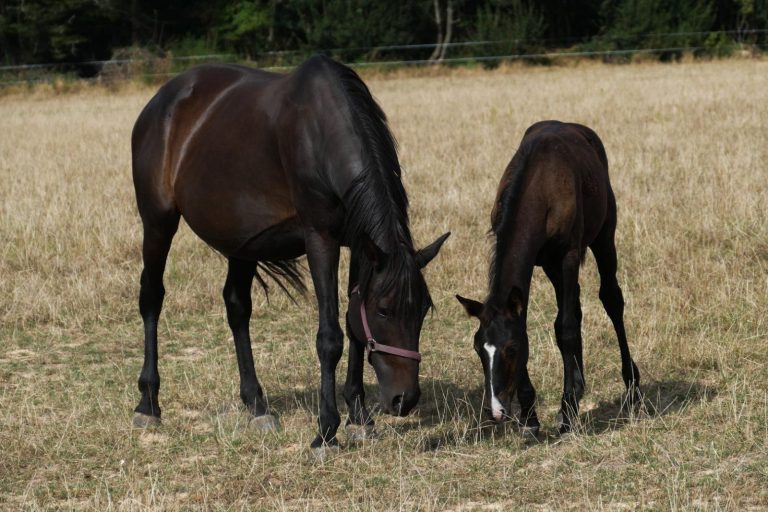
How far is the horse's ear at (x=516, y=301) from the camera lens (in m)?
4.93

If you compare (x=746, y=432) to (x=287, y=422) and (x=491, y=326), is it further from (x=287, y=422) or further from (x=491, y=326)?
(x=287, y=422)

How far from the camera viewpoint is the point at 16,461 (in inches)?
204

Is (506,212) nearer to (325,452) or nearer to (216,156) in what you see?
(325,452)

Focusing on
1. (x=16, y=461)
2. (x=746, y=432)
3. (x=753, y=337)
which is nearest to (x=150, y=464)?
(x=16, y=461)

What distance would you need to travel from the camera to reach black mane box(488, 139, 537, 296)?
5.23 metres

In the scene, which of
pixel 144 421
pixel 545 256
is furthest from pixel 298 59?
pixel 545 256

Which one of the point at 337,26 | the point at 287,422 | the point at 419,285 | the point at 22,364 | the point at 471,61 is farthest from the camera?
the point at 337,26

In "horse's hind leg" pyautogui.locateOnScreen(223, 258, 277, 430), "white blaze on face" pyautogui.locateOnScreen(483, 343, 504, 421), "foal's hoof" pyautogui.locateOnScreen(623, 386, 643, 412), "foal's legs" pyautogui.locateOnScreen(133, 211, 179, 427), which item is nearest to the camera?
"white blaze on face" pyautogui.locateOnScreen(483, 343, 504, 421)

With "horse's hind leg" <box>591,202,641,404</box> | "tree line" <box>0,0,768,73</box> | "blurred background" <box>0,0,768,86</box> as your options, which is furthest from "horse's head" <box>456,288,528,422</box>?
"tree line" <box>0,0,768,73</box>

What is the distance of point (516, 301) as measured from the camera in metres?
4.96

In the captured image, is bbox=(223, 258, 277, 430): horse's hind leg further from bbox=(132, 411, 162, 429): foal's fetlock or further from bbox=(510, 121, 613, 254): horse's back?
bbox=(510, 121, 613, 254): horse's back

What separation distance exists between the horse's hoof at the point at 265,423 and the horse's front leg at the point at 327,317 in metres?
0.51

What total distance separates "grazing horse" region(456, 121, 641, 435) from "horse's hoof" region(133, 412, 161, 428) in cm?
196

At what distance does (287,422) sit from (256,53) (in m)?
37.8
